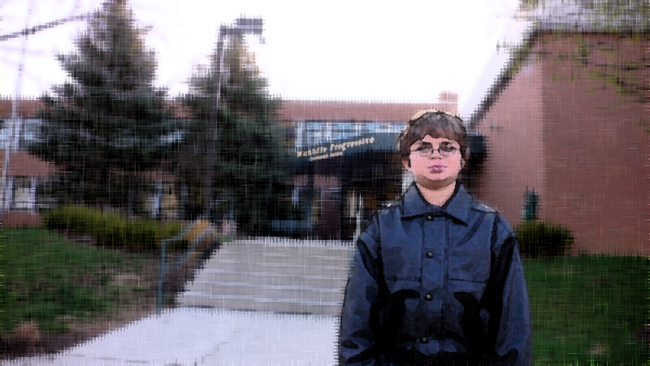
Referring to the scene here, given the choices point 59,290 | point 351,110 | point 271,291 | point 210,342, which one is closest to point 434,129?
point 351,110

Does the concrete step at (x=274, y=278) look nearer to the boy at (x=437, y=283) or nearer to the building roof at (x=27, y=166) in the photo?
the building roof at (x=27, y=166)

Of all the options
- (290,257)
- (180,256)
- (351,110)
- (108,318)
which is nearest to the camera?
(351,110)

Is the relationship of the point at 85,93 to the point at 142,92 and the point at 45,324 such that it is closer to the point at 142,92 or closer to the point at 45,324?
the point at 142,92

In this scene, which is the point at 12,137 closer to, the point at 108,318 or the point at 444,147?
the point at 108,318

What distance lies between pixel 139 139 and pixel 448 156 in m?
3.40

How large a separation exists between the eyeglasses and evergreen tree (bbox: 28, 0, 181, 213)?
8.98 feet

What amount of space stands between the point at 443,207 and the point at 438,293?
0.99 feet

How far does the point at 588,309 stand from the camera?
272 centimetres

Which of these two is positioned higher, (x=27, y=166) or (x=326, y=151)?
(x=326, y=151)

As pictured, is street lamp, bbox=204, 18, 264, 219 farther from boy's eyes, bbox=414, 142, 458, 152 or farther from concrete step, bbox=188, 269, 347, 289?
boy's eyes, bbox=414, 142, 458, 152

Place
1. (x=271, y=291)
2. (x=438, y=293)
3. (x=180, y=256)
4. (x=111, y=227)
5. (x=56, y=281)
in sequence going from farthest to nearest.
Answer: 1. (x=180, y=256)
2. (x=271, y=291)
3. (x=111, y=227)
4. (x=56, y=281)
5. (x=438, y=293)

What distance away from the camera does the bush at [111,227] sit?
3348 mm

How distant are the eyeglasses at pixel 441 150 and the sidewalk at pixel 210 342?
7.40 feet

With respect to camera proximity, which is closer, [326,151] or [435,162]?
[435,162]
